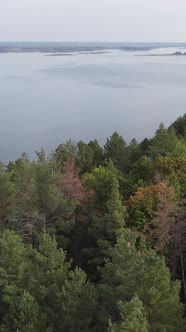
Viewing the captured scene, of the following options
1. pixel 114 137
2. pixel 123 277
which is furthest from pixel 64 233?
pixel 114 137

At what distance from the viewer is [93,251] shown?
25906mm

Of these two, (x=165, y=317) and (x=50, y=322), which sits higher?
(x=165, y=317)

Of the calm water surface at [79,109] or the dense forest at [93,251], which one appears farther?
the calm water surface at [79,109]

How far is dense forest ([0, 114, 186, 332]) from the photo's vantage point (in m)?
16.9

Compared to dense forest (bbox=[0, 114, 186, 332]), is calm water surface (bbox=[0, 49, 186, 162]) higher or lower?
higher

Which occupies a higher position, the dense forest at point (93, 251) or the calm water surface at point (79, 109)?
the calm water surface at point (79, 109)

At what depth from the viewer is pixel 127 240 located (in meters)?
19.8

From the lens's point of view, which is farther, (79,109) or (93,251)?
(79,109)

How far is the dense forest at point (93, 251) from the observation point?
55.5ft

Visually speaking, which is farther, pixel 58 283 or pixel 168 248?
pixel 168 248

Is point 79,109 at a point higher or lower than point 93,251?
higher

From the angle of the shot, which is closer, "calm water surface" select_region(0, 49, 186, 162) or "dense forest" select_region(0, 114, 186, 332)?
"dense forest" select_region(0, 114, 186, 332)

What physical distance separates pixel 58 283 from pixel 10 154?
43919 millimetres

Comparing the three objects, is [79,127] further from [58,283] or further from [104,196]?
[58,283]
